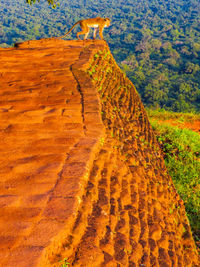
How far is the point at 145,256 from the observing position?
1888 millimetres

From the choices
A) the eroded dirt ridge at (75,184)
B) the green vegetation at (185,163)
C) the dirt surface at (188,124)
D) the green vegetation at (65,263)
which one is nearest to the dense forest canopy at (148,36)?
the dirt surface at (188,124)

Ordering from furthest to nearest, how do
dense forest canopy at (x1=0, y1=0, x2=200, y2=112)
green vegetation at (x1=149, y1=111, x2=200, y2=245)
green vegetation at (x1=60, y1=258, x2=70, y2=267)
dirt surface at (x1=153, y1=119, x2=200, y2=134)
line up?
dense forest canopy at (x1=0, y1=0, x2=200, y2=112) < dirt surface at (x1=153, y1=119, x2=200, y2=134) < green vegetation at (x1=149, y1=111, x2=200, y2=245) < green vegetation at (x1=60, y1=258, x2=70, y2=267)

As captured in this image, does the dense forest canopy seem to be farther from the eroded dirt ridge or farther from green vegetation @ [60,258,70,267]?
green vegetation @ [60,258,70,267]

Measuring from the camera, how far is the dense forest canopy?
66.0 ft

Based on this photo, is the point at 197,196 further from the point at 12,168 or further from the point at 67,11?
the point at 67,11

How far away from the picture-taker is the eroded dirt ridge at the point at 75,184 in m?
1.51

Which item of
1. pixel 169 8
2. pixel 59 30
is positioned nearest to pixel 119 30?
pixel 59 30

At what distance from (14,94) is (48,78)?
0.62 m

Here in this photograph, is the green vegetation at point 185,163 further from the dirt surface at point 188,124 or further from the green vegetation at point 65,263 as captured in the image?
the green vegetation at point 65,263

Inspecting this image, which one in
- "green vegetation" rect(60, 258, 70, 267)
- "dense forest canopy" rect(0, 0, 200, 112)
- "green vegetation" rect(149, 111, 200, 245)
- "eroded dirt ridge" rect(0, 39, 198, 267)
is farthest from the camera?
"dense forest canopy" rect(0, 0, 200, 112)

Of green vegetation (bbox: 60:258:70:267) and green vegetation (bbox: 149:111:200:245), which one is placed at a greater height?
green vegetation (bbox: 60:258:70:267)

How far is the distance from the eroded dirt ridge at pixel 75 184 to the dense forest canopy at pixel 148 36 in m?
12.7

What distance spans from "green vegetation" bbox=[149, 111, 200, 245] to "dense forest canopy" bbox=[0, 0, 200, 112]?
336 inches

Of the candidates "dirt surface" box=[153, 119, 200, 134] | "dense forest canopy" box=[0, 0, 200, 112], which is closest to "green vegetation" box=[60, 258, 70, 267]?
"dirt surface" box=[153, 119, 200, 134]
